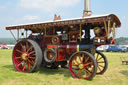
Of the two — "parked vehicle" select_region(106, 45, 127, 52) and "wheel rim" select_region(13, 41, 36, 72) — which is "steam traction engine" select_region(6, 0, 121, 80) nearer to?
"wheel rim" select_region(13, 41, 36, 72)

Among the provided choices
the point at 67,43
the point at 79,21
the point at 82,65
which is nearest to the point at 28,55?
the point at 67,43

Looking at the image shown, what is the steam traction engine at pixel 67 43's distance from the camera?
6.93 meters

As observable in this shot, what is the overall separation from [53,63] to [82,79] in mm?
A: 2009

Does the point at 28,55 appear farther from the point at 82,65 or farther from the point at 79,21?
the point at 79,21

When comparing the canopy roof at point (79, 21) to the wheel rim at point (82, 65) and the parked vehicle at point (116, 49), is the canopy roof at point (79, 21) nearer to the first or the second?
the wheel rim at point (82, 65)

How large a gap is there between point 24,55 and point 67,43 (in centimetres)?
222

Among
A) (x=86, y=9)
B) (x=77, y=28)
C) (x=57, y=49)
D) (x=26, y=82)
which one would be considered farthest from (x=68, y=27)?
(x=86, y=9)

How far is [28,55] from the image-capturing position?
8156mm

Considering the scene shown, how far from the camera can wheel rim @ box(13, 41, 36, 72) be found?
814cm

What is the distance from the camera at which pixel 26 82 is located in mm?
6117

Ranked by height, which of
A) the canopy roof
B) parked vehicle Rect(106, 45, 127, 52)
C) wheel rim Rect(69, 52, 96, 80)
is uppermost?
the canopy roof

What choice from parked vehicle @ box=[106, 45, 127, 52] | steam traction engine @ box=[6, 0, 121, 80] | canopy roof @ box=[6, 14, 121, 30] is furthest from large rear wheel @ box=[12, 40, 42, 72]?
parked vehicle @ box=[106, 45, 127, 52]

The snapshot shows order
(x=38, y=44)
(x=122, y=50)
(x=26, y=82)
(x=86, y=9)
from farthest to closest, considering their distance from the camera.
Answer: (x=122, y=50) < (x=86, y=9) < (x=38, y=44) < (x=26, y=82)

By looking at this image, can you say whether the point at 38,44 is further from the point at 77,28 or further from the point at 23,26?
the point at 77,28
